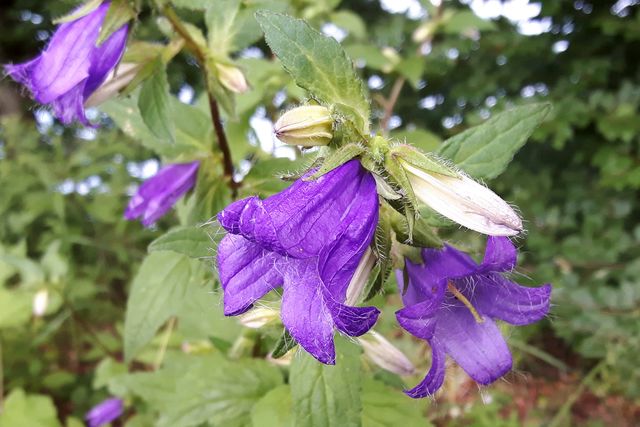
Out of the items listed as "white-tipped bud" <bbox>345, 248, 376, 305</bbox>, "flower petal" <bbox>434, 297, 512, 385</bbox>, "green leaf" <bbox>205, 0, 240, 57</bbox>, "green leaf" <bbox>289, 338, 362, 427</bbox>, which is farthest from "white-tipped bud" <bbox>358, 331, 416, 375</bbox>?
"green leaf" <bbox>205, 0, 240, 57</bbox>

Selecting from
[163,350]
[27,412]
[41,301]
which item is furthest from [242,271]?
[27,412]

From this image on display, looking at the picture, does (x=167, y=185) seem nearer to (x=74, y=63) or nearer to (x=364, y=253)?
(x=74, y=63)

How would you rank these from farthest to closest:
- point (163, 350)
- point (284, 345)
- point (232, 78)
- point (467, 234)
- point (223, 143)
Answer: point (467, 234), point (163, 350), point (223, 143), point (232, 78), point (284, 345)

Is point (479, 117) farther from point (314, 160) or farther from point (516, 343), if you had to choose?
point (314, 160)

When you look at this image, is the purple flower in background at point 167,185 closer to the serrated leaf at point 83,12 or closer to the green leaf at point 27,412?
the serrated leaf at point 83,12

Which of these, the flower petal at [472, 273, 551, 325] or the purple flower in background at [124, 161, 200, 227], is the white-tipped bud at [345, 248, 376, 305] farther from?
the purple flower in background at [124, 161, 200, 227]

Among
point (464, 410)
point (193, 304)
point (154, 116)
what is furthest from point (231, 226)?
point (464, 410)

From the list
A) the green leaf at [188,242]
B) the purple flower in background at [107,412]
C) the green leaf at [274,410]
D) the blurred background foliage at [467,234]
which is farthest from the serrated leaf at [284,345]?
the purple flower in background at [107,412]
